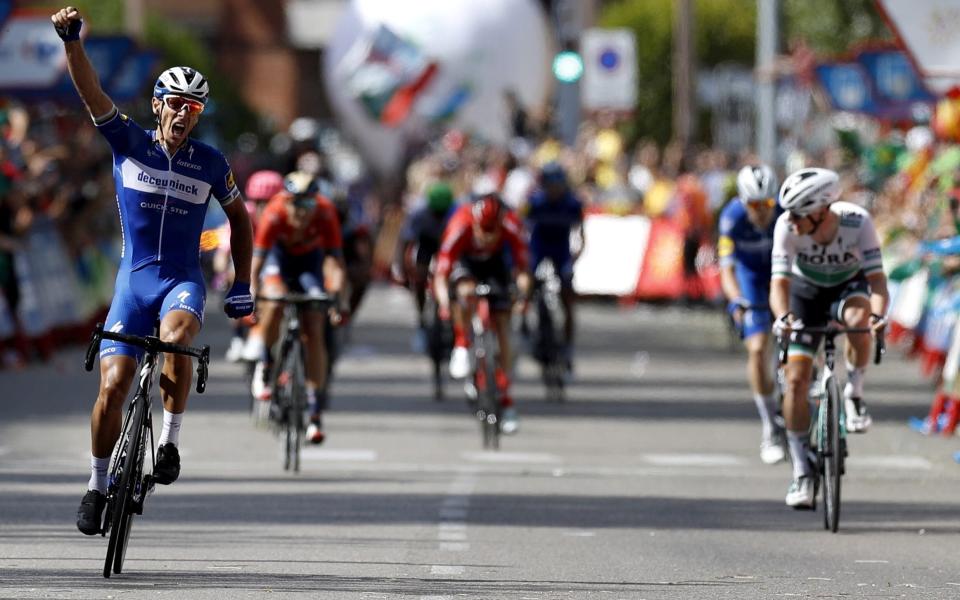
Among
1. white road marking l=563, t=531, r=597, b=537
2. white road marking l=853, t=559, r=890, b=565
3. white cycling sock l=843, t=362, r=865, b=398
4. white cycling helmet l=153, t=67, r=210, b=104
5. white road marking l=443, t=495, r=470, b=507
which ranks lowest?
white road marking l=443, t=495, r=470, b=507

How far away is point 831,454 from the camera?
12.8m

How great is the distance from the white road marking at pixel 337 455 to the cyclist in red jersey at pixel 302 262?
40cm

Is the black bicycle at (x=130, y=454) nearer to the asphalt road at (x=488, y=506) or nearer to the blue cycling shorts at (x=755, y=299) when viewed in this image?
the asphalt road at (x=488, y=506)

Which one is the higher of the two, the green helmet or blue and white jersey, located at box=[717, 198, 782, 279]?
blue and white jersey, located at box=[717, 198, 782, 279]

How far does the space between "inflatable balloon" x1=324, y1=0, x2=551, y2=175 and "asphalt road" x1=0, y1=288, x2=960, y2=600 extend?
3376 centimetres

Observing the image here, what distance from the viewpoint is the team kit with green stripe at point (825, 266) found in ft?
43.3

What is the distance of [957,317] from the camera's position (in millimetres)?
19000

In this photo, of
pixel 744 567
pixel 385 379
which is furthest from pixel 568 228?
pixel 744 567

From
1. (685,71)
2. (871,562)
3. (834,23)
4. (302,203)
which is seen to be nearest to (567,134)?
(685,71)

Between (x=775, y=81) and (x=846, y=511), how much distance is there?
14.1 metres

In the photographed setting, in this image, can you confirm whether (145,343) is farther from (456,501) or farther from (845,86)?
(845,86)

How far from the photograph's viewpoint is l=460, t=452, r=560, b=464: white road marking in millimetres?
16500

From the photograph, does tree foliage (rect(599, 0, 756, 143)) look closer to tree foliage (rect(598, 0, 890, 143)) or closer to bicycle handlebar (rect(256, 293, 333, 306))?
tree foliage (rect(598, 0, 890, 143))

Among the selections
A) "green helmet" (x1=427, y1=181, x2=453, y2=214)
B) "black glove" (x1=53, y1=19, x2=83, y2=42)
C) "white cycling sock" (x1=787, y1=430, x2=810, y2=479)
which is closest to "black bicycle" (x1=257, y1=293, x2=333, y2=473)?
"white cycling sock" (x1=787, y1=430, x2=810, y2=479)
